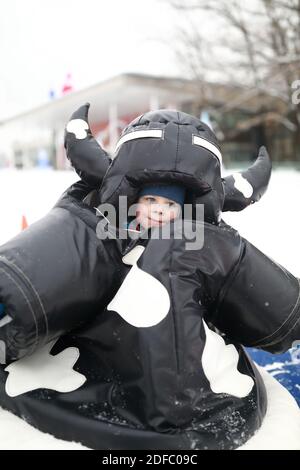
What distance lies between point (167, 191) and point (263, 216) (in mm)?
2336

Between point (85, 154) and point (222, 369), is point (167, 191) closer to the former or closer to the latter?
point (85, 154)

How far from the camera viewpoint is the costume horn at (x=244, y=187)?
186cm

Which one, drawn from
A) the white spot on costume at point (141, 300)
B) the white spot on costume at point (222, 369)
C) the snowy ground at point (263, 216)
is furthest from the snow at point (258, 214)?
the white spot on costume at point (141, 300)

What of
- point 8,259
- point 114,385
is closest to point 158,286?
point 114,385

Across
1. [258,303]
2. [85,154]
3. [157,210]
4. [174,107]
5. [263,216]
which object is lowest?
[263,216]

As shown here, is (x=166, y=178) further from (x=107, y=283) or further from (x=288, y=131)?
(x=288, y=131)

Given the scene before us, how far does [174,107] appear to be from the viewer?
13.8 metres

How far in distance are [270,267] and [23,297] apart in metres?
0.73

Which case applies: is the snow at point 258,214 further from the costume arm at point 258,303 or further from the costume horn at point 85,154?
the costume horn at point 85,154

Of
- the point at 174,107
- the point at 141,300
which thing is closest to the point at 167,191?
the point at 141,300

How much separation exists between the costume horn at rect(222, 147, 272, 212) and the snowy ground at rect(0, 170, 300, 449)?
830 millimetres

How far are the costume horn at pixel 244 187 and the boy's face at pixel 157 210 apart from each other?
0.30 metres

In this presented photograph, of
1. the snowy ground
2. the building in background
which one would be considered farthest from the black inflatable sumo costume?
the building in background

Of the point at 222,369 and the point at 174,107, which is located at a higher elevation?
the point at 174,107
